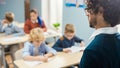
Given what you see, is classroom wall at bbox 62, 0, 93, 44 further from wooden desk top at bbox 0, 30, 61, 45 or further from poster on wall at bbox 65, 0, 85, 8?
wooden desk top at bbox 0, 30, 61, 45

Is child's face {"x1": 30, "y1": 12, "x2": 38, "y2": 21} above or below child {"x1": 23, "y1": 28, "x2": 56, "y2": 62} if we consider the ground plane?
above

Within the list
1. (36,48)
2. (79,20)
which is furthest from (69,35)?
(79,20)

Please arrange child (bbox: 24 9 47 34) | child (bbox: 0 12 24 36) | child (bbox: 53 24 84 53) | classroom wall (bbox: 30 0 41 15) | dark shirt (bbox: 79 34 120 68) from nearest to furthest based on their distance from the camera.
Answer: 1. dark shirt (bbox: 79 34 120 68)
2. child (bbox: 53 24 84 53)
3. child (bbox: 0 12 24 36)
4. child (bbox: 24 9 47 34)
5. classroom wall (bbox: 30 0 41 15)

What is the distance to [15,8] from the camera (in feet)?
16.8

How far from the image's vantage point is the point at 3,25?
444 centimetres

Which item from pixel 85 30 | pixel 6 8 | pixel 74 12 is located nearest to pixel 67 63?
pixel 85 30

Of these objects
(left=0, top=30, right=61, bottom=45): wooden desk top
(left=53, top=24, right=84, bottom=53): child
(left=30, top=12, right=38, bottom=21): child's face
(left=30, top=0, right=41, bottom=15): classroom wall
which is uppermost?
(left=30, top=0, right=41, bottom=15): classroom wall

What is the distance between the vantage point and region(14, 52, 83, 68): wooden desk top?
2.51 metres

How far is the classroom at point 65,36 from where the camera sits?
3.14 ft

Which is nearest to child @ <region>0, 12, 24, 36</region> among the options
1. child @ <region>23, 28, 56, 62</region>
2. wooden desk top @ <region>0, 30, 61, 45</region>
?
wooden desk top @ <region>0, 30, 61, 45</region>

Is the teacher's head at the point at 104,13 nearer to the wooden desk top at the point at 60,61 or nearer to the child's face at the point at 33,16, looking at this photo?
the wooden desk top at the point at 60,61

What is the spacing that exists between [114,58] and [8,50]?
3416mm

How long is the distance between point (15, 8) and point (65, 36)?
2200mm

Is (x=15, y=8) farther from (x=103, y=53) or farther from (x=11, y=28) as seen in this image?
(x=103, y=53)
